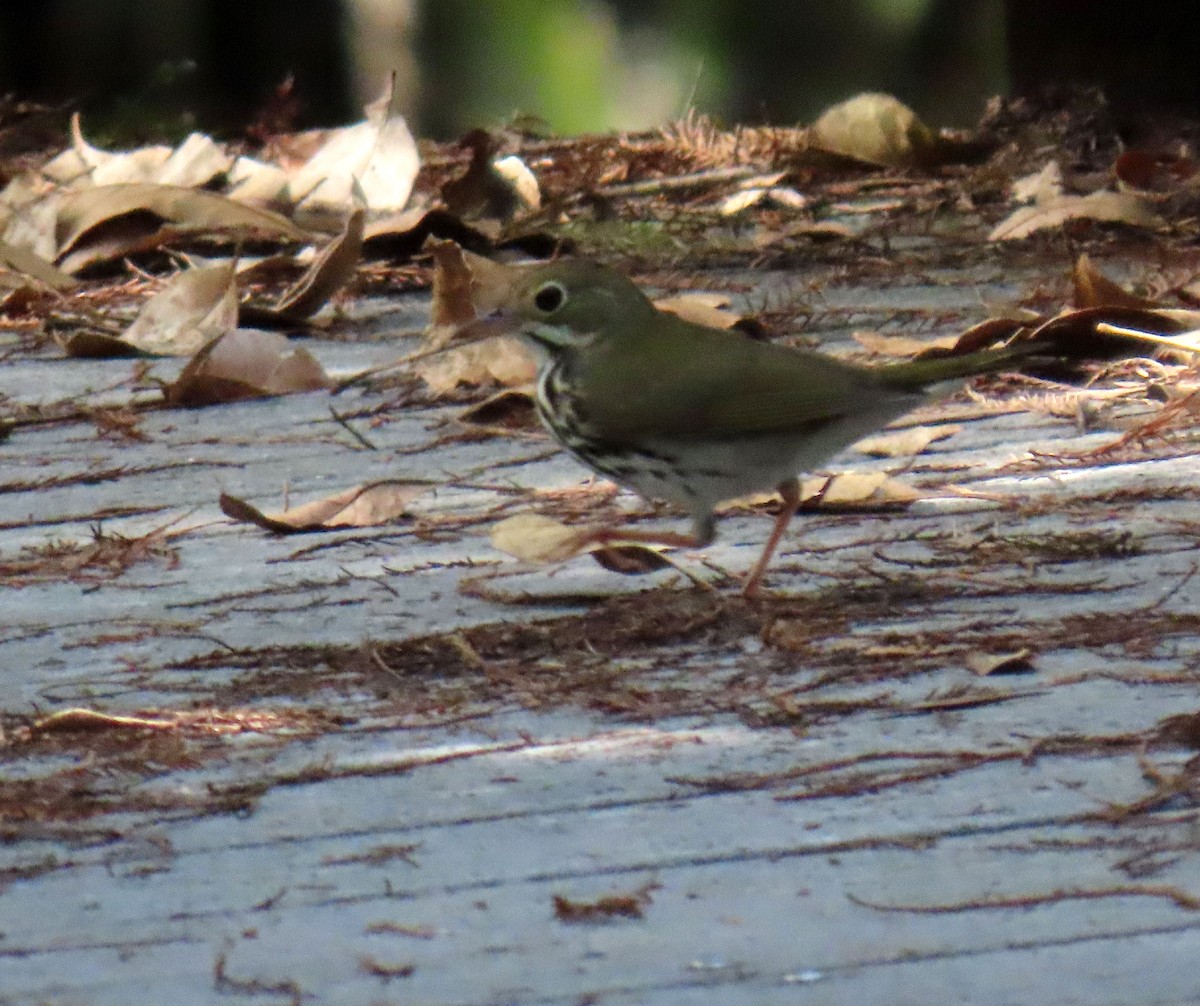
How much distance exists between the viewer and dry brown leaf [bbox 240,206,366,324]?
4.95m

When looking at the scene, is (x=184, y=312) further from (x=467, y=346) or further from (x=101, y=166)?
(x=101, y=166)

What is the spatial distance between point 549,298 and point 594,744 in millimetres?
1676

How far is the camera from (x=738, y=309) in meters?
5.12

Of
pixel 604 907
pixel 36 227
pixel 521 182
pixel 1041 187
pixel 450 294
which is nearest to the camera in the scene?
pixel 604 907

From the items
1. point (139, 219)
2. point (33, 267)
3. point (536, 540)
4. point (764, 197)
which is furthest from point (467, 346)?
→ point (764, 197)

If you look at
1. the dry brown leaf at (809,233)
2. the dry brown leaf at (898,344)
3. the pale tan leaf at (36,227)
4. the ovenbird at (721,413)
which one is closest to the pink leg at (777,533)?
the ovenbird at (721,413)

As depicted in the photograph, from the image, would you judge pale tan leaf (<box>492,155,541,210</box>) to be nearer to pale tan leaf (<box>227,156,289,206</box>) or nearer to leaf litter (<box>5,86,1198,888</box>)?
leaf litter (<box>5,86,1198,888</box>)

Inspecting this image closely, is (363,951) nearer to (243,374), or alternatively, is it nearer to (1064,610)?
(1064,610)

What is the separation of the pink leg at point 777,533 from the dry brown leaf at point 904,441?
0.33m

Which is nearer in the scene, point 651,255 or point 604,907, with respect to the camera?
point 604,907

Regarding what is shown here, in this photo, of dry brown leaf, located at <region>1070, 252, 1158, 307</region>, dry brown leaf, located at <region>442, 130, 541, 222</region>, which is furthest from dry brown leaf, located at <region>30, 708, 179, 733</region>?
dry brown leaf, located at <region>442, 130, 541, 222</region>

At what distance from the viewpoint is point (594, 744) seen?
260 cm

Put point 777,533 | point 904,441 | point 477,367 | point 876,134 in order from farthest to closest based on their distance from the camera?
point 876,134 < point 477,367 < point 904,441 < point 777,533

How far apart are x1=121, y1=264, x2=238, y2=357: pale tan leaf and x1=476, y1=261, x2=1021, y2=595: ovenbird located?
4.43 ft
